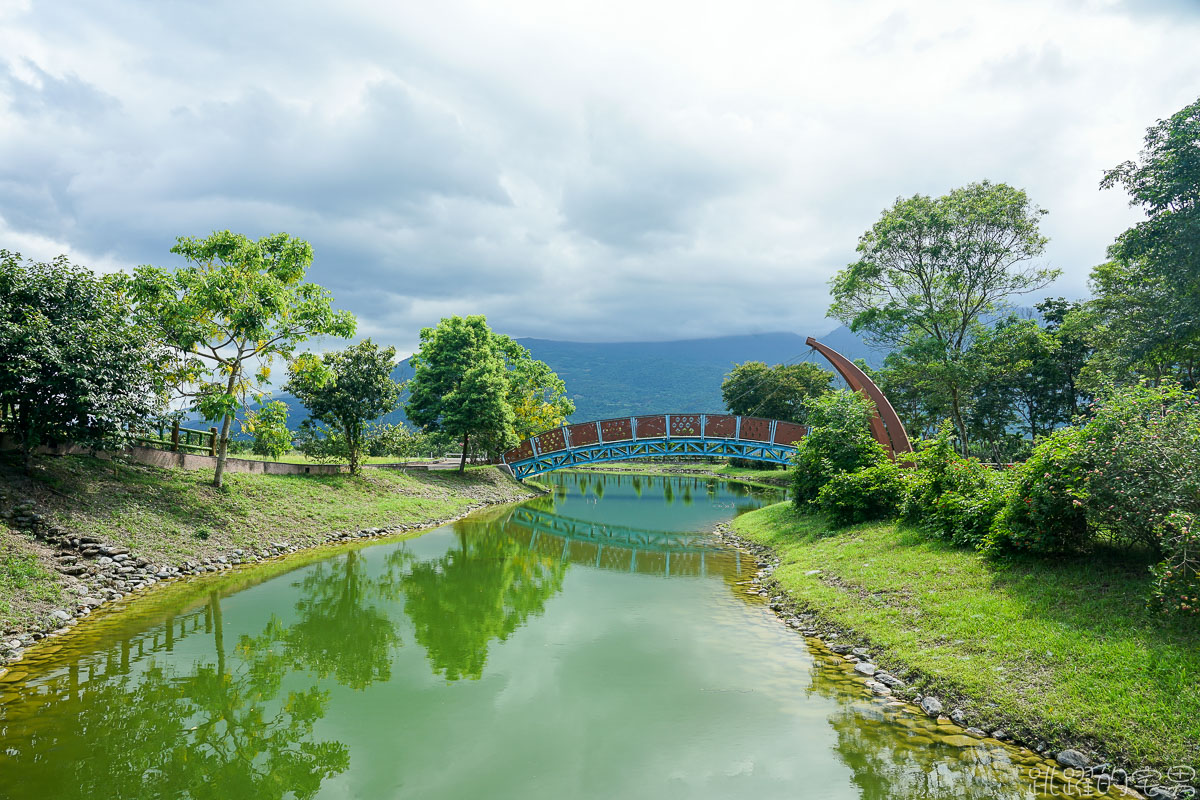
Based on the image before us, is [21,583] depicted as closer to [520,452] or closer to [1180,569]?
[1180,569]

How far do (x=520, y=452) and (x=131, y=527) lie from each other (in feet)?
96.7

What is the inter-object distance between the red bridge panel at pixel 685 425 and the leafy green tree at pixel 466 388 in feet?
36.0

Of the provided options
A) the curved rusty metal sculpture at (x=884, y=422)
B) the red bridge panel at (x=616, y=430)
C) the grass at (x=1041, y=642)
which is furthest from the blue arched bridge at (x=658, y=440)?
the grass at (x=1041, y=642)

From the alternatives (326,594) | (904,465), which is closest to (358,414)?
(326,594)

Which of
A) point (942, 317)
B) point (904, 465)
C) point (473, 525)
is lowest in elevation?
point (473, 525)

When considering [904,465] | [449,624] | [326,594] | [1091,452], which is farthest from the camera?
[904,465]

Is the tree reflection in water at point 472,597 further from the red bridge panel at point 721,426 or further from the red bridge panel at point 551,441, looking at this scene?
the red bridge panel at point 721,426

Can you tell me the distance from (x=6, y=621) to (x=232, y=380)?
11.0m

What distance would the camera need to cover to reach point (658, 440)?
4125cm

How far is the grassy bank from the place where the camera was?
1216cm

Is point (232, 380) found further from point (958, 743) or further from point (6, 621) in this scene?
point (958, 743)

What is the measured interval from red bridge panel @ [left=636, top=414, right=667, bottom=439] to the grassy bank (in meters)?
17.4

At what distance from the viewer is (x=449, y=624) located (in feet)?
41.2

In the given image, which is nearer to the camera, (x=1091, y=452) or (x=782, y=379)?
(x=1091, y=452)
